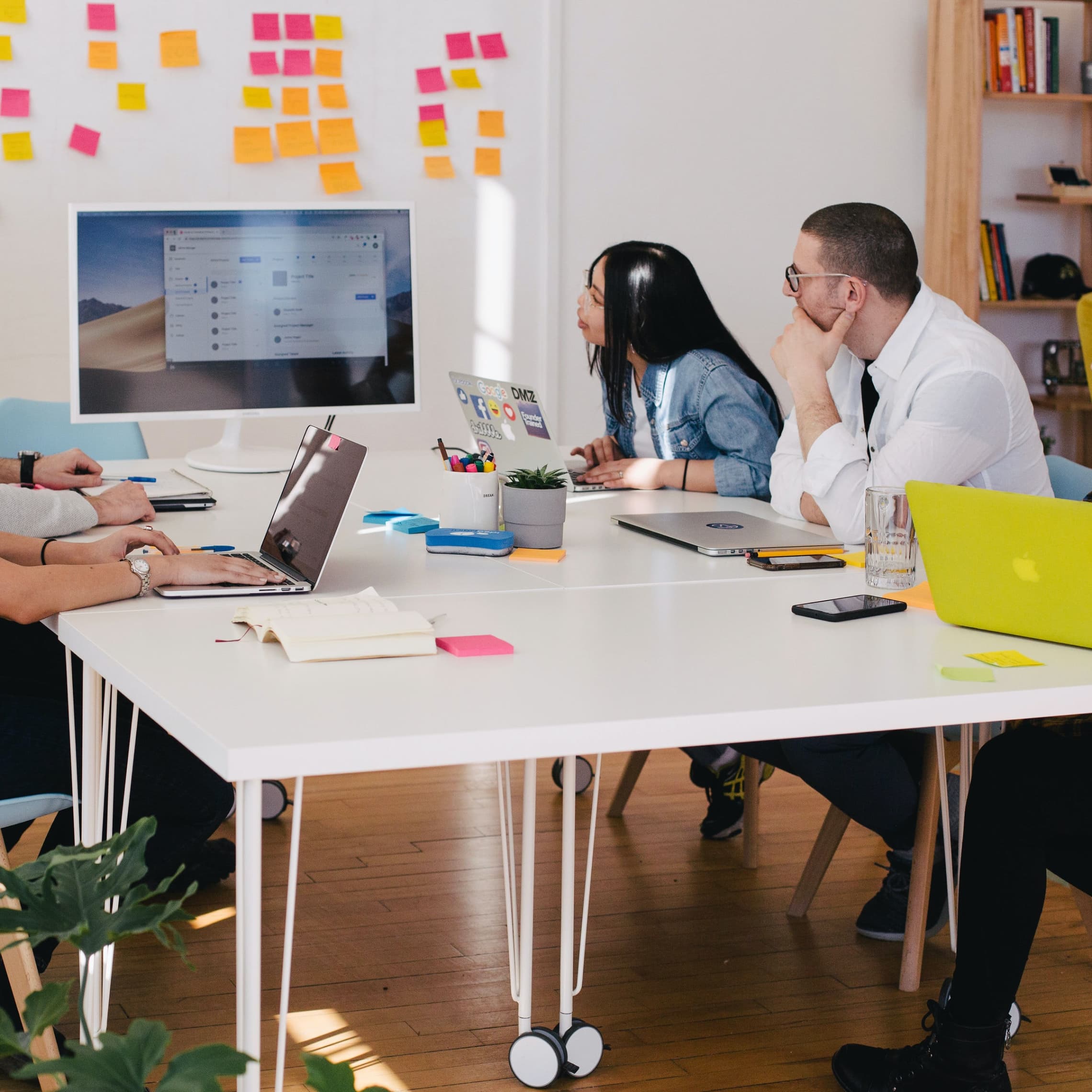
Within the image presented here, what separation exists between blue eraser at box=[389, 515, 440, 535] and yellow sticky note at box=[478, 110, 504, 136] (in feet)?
8.00

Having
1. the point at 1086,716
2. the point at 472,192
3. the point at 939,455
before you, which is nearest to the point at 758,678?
the point at 1086,716

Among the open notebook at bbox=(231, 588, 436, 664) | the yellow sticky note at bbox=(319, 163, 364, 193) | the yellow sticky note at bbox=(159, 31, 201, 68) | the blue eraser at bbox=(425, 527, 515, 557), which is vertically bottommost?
the open notebook at bbox=(231, 588, 436, 664)

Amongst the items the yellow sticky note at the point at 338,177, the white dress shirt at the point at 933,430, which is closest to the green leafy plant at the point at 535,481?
the white dress shirt at the point at 933,430

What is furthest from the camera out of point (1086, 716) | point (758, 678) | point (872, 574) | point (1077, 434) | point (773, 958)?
point (1077, 434)

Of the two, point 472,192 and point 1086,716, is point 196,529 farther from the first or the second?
point 472,192

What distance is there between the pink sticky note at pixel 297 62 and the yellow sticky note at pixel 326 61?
21mm

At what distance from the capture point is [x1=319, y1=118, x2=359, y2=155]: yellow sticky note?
4102 mm

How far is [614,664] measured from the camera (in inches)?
50.2

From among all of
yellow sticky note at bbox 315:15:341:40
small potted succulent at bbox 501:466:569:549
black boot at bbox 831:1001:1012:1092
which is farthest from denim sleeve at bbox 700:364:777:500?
yellow sticky note at bbox 315:15:341:40

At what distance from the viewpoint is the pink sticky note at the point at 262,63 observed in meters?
4.02

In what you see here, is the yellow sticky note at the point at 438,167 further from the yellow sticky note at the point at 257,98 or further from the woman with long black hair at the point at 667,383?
the woman with long black hair at the point at 667,383

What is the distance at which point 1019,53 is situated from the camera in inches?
179

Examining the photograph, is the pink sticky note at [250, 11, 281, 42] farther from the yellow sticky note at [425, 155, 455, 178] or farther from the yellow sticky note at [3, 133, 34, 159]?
the yellow sticky note at [3, 133, 34, 159]

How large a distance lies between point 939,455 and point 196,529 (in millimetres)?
1112
